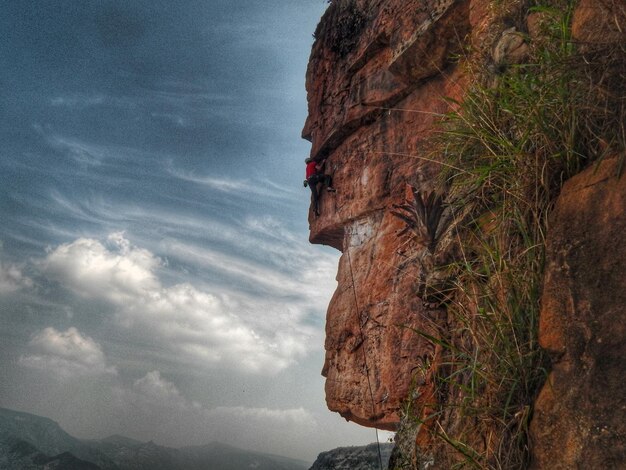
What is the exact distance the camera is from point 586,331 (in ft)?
6.61

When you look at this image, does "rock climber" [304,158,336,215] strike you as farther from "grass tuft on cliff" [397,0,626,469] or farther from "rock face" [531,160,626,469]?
"rock face" [531,160,626,469]

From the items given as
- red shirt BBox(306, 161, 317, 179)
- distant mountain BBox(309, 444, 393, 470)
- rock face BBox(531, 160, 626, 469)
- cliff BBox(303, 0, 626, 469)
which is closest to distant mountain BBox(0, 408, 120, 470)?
distant mountain BBox(309, 444, 393, 470)

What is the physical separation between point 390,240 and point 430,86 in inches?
125

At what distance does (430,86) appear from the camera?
8016mm

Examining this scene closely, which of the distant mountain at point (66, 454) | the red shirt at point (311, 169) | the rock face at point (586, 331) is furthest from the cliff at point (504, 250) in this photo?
the distant mountain at point (66, 454)

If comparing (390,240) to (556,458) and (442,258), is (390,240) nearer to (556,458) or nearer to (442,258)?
(442,258)

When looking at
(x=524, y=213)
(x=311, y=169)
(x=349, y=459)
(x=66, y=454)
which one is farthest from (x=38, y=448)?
(x=524, y=213)

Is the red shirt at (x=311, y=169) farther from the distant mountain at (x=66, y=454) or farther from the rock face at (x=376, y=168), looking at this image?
the distant mountain at (x=66, y=454)

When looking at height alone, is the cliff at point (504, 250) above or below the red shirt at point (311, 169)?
below

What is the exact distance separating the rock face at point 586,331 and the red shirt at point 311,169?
8.90 m

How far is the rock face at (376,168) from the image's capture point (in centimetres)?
688

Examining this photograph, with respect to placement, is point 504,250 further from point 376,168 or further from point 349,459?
point 349,459

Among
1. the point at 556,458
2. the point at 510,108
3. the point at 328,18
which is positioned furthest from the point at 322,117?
the point at 556,458

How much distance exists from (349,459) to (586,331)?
12.5 metres
